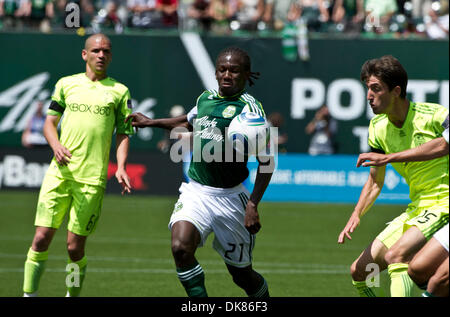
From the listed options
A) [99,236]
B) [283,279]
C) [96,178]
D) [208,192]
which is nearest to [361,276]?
[208,192]

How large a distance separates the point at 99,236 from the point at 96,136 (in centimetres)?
656

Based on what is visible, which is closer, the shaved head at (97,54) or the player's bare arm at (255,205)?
the player's bare arm at (255,205)

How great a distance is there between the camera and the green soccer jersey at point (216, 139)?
24.7 feet

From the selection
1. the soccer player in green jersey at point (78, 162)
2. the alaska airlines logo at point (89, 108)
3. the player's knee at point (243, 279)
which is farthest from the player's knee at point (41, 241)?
the player's knee at point (243, 279)

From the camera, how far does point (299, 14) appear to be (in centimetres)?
2306

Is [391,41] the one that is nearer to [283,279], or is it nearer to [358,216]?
[283,279]

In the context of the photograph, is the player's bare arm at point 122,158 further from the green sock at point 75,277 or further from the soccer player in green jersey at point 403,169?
the soccer player in green jersey at point 403,169

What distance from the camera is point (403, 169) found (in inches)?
289

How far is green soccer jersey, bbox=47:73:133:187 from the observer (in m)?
8.80

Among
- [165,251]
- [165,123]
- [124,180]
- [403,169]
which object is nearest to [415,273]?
[403,169]

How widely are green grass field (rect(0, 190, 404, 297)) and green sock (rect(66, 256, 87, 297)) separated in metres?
0.96

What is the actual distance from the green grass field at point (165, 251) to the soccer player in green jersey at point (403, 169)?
67 centimetres

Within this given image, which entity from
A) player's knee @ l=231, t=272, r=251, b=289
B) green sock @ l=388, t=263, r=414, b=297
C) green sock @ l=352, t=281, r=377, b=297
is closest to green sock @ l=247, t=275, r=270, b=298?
player's knee @ l=231, t=272, r=251, b=289

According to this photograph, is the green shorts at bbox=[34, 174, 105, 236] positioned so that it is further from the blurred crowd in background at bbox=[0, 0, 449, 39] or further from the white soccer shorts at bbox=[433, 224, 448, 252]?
the blurred crowd in background at bbox=[0, 0, 449, 39]
